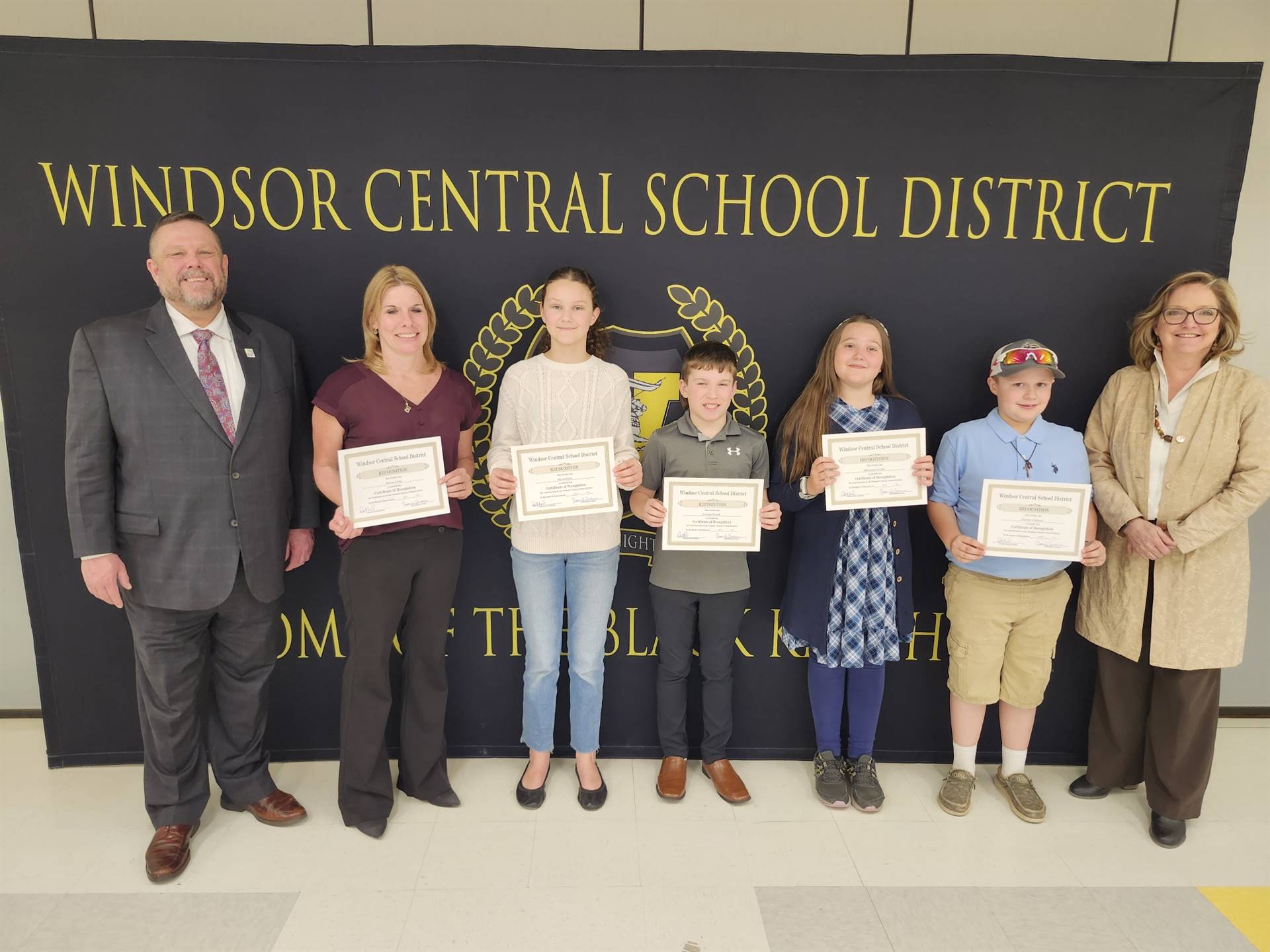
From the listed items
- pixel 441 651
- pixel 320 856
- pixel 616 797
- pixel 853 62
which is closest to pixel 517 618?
pixel 441 651

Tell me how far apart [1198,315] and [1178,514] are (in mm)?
652

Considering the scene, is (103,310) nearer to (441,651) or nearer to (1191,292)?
(441,651)

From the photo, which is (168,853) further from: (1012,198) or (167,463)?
(1012,198)

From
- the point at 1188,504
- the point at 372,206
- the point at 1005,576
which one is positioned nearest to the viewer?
the point at 1188,504

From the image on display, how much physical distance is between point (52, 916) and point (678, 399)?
2.52 meters

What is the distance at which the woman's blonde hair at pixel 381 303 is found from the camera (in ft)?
7.55

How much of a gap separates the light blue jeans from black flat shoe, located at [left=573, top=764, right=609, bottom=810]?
133 mm

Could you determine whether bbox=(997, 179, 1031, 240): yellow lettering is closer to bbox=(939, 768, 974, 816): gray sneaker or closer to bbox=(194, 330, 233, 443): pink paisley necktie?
bbox=(939, 768, 974, 816): gray sneaker

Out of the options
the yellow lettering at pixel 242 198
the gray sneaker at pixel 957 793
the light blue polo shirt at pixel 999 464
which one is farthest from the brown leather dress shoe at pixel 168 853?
the light blue polo shirt at pixel 999 464

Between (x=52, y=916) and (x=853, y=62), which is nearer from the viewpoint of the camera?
(x=52, y=916)

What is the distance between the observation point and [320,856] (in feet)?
7.78

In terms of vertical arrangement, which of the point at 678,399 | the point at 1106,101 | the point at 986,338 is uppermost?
the point at 1106,101

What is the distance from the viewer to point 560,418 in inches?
94.0

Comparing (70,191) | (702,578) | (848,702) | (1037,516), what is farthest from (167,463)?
(1037,516)
